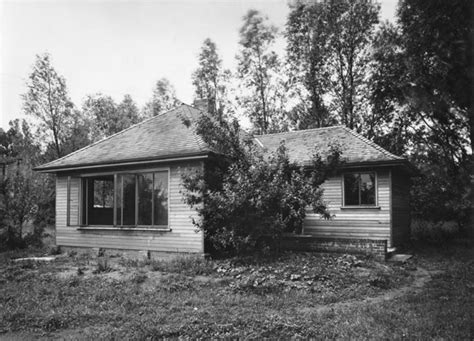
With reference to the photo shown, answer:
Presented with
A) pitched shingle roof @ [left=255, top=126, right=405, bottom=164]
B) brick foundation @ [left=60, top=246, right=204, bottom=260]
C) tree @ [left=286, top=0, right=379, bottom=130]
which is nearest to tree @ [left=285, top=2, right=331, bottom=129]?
tree @ [left=286, top=0, right=379, bottom=130]

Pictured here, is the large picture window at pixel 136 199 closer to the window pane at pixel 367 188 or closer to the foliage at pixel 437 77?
the window pane at pixel 367 188

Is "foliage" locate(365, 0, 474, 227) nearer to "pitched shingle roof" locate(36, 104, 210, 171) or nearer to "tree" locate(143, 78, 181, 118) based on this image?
"pitched shingle roof" locate(36, 104, 210, 171)

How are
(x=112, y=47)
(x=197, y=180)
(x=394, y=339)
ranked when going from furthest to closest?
(x=197, y=180), (x=112, y=47), (x=394, y=339)

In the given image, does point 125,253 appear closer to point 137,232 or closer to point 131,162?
point 137,232

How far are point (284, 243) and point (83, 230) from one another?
6896mm

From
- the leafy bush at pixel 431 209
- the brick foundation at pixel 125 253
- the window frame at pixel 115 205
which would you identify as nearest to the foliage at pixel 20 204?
the brick foundation at pixel 125 253

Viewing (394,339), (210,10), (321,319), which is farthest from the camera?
(210,10)

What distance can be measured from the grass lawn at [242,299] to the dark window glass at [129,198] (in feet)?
7.26

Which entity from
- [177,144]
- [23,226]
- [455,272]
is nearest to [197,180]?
[177,144]

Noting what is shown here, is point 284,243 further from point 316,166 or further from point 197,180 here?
point 197,180

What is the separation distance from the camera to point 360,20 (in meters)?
25.8

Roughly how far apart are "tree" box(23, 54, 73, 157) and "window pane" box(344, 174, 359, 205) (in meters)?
23.2

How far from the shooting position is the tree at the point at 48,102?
28.5 meters

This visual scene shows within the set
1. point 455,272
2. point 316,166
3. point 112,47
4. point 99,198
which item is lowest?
point 455,272
